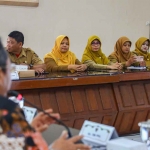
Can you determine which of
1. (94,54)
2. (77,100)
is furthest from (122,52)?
(77,100)

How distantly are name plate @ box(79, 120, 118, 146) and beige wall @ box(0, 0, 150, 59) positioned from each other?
405 centimetres

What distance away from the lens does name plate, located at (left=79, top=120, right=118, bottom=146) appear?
127cm

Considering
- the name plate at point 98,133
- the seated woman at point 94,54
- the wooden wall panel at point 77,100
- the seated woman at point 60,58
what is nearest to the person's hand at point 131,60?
the seated woman at point 94,54

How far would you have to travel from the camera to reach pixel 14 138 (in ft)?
3.09

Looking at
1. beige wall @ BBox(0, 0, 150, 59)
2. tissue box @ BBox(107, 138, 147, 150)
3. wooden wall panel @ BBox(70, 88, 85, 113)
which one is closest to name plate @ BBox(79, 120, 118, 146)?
tissue box @ BBox(107, 138, 147, 150)

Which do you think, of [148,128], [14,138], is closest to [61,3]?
[148,128]

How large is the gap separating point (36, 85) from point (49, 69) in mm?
1027

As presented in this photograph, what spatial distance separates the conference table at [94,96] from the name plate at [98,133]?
1505 mm

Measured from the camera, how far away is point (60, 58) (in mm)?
4109

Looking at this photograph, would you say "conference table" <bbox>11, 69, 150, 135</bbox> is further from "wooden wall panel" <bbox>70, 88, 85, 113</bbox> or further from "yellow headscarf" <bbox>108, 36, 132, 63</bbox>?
"yellow headscarf" <bbox>108, 36, 132, 63</bbox>

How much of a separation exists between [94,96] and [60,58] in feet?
3.68

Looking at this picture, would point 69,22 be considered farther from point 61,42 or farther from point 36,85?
point 36,85

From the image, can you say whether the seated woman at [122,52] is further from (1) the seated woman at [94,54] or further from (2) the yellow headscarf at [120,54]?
(1) the seated woman at [94,54]

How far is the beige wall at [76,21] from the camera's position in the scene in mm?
5309
